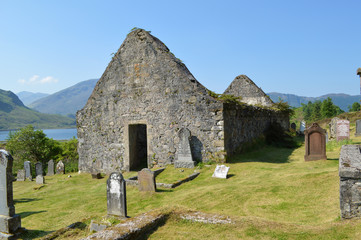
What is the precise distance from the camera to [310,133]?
11898 millimetres

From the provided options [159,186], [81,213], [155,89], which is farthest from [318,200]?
[155,89]

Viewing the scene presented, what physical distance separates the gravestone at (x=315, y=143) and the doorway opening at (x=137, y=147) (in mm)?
8194

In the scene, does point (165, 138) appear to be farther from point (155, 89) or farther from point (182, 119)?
point (155, 89)

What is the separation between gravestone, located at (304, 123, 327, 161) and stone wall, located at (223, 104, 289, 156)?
3146 millimetres

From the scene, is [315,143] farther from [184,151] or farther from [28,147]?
[28,147]

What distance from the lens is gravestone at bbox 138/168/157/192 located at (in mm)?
9031

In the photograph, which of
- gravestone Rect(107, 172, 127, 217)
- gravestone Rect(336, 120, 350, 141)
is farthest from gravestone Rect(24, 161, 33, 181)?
gravestone Rect(336, 120, 350, 141)

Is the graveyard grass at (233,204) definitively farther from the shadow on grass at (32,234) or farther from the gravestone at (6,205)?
the gravestone at (6,205)

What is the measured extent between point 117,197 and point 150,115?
6859mm

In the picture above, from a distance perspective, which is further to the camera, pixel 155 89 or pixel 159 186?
pixel 155 89

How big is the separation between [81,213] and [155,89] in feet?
22.9

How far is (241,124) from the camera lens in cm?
1381

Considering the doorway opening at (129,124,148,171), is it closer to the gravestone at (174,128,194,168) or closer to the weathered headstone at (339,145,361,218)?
the gravestone at (174,128,194,168)

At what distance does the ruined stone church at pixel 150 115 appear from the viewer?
1205 cm
